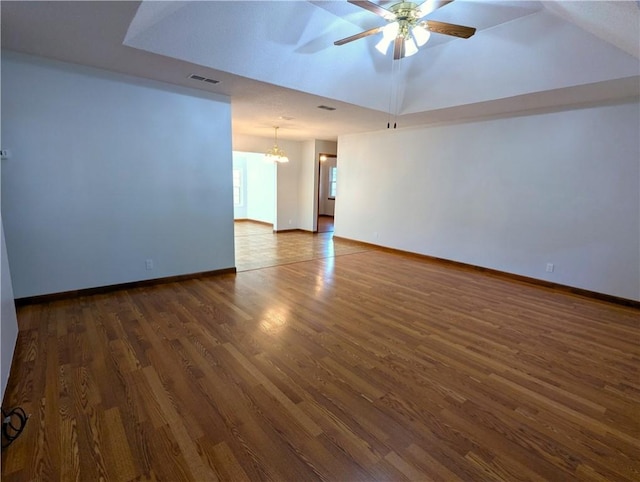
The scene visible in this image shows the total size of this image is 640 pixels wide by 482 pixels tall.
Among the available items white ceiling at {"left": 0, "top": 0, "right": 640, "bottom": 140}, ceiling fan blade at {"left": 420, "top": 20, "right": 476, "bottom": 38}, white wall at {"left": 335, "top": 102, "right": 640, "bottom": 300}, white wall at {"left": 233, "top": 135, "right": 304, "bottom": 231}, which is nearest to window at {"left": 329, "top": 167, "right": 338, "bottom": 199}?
white wall at {"left": 233, "top": 135, "right": 304, "bottom": 231}

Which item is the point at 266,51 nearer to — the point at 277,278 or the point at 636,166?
the point at 277,278

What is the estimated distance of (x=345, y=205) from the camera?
738 centimetres

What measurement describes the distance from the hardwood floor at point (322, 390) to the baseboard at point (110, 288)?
168 millimetres

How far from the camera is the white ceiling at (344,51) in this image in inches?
99.4

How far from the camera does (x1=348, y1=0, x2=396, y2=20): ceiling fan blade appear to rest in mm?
2322

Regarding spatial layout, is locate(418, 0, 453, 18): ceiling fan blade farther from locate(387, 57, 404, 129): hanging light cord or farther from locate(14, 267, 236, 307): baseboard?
locate(14, 267, 236, 307): baseboard

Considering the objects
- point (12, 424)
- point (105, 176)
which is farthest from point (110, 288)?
point (12, 424)

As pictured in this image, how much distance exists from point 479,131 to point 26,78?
5.74 meters

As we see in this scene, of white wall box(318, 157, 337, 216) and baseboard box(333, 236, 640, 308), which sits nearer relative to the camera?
baseboard box(333, 236, 640, 308)

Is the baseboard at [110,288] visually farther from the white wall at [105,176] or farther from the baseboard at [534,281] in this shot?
the baseboard at [534,281]

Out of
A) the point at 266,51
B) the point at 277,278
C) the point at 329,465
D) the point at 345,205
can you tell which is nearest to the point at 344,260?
the point at 277,278

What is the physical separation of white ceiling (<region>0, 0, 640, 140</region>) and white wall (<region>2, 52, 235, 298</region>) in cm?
27

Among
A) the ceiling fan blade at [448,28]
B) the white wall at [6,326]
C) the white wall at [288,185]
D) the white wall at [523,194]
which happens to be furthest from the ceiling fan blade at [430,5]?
the white wall at [288,185]

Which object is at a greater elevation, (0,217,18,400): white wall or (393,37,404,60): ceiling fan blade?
(393,37,404,60): ceiling fan blade
